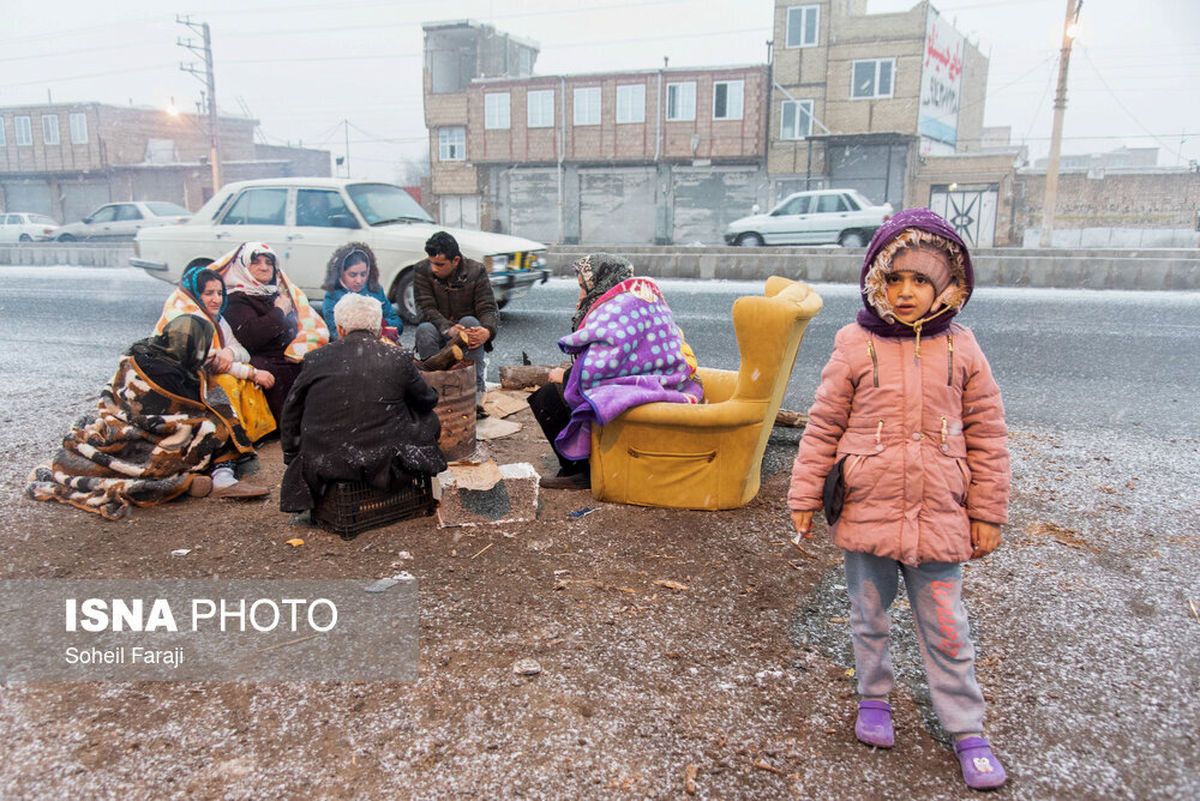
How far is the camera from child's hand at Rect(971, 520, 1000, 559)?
2418mm

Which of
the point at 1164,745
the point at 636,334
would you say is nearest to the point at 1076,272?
the point at 636,334

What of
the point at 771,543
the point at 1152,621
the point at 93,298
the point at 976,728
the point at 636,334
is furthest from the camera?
the point at 93,298

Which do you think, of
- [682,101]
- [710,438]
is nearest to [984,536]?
[710,438]

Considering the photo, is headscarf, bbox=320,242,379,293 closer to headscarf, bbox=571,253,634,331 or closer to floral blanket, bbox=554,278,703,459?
headscarf, bbox=571,253,634,331

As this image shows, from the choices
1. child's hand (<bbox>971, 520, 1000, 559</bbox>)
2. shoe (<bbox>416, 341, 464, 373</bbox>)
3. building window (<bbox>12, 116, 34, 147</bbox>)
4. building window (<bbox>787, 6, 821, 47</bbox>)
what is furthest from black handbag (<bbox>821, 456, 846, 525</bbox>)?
building window (<bbox>12, 116, 34, 147</bbox>)

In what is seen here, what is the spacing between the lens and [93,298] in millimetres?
14367

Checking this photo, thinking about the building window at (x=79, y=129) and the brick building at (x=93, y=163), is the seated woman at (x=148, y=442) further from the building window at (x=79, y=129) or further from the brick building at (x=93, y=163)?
the building window at (x=79, y=129)

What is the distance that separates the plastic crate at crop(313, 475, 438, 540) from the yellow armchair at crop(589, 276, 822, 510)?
96 centimetres

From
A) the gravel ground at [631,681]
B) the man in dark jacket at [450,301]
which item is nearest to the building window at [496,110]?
the man in dark jacket at [450,301]

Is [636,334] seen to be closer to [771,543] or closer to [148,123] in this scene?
[771,543]

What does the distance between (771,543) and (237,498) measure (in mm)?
2946

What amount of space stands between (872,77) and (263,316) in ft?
108

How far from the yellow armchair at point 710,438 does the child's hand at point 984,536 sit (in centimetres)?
174

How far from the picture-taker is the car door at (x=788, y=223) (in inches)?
852
